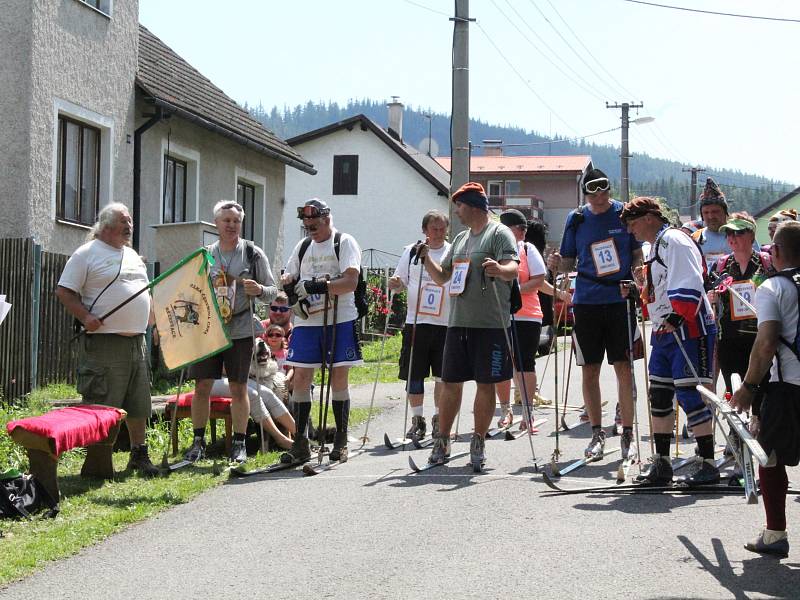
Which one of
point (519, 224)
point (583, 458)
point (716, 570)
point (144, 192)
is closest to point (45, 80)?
point (144, 192)

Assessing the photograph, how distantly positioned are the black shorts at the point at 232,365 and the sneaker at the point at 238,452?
54 cm

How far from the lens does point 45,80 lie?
15.4 metres

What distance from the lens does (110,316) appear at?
28.6 feet

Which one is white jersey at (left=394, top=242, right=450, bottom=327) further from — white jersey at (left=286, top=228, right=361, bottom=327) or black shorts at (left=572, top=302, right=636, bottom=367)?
black shorts at (left=572, top=302, right=636, bottom=367)

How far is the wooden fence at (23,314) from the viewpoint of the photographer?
13.6 metres

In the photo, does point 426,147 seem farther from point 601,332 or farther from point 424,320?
point 601,332

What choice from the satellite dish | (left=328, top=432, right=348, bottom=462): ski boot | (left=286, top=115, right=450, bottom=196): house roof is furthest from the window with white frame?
the satellite dish

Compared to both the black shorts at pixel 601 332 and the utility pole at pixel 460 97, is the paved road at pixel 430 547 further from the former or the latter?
the utility pole at pixel 460 97

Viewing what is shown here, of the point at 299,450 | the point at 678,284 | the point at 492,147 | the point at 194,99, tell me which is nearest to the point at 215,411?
the point at 299,450

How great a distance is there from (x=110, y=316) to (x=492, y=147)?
3044 inches

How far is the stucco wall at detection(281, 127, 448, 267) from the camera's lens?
4728 centimetres

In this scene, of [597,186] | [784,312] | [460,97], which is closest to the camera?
[784,312]

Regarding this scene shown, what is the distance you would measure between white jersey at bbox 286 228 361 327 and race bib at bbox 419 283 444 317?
1494mm

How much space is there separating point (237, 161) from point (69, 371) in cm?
884
